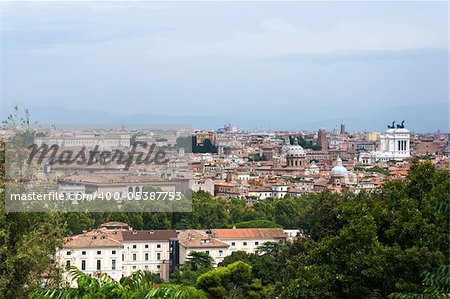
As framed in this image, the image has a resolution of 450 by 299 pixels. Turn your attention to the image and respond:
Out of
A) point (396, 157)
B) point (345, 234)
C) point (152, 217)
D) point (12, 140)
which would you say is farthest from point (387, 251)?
point (396, 157)

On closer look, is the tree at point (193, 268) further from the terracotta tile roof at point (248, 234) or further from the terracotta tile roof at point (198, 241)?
the terracotta tile roof at point (248, 234)

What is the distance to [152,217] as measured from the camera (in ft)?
85.7

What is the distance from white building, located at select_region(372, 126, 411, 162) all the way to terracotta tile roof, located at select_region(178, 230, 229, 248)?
4897 centimetres

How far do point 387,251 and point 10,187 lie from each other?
301cm

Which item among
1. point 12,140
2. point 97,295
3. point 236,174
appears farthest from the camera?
point 236,174

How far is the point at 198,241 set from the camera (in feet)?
70.9

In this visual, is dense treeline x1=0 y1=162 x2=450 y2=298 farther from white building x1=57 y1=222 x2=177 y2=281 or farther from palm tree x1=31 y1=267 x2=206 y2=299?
white building x1=57 y1=222 x2=177 y2=281

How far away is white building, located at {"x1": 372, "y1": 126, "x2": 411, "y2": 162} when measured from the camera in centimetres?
6975

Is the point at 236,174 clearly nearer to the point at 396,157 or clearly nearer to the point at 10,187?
the point at 396,157

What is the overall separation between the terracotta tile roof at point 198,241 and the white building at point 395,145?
4897 cm

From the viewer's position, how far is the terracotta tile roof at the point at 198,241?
21.4m

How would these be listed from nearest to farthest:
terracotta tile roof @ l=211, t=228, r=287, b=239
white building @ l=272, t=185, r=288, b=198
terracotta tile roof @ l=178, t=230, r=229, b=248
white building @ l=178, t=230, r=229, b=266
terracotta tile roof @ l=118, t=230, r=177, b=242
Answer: white building @ l=178, t=230, r=229, b=266
terracotta tile roof @ l=178, t=230, r=229, b=248
terracotta tile roof @ l=118, t=230, r=177, b=242
terracotta tile roof @ l=211, t=228, r=287, b=239
white building @ l=272, t=185, r=288, b=198

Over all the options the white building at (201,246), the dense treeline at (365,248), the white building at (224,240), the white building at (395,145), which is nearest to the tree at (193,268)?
the white building at (224,240)

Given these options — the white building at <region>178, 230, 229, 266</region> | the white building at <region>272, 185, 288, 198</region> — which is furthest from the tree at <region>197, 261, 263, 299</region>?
the white building at <region>272, 185, 288, 198</region>
